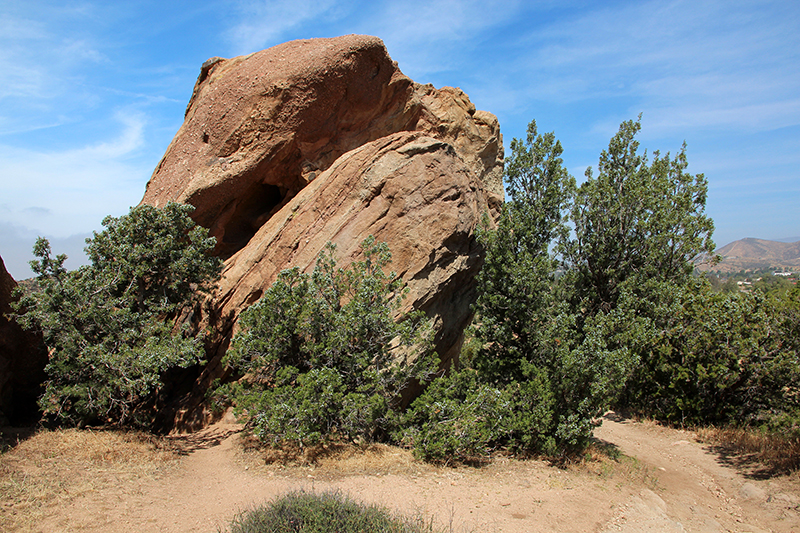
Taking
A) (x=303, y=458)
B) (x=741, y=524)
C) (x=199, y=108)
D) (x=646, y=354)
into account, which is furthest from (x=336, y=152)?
(x=741, y=524)

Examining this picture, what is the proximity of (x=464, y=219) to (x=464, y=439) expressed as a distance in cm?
489

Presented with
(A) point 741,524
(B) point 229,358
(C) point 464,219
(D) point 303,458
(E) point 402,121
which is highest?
(E) point 402,121

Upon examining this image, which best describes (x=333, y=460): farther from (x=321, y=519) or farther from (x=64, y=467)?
(x=64, y=467)

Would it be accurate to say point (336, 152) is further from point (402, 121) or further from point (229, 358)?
point (229, 358)

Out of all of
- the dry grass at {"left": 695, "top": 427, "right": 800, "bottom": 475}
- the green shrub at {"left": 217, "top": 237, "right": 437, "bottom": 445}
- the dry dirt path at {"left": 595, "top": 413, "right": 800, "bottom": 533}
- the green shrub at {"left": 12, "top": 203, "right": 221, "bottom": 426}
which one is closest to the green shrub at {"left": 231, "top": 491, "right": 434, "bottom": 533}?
the green shrub at {"left": 217, "top": 237, "right": 437, "bottom": 445}

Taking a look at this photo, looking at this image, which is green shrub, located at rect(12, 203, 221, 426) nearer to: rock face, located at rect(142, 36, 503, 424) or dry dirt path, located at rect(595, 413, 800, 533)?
rock face, located at rect(142, 36, 503, 424)

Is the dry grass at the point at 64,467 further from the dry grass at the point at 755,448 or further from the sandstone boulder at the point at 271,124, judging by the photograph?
the dry grass at the point at 755,448

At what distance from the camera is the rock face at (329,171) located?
10336 mm

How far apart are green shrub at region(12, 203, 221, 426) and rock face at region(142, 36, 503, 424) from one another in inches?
51.6

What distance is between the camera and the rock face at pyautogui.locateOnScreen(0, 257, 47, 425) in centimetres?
919

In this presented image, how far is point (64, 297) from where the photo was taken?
8648 millimetres

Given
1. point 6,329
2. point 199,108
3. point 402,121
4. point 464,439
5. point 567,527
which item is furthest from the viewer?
point 402,121

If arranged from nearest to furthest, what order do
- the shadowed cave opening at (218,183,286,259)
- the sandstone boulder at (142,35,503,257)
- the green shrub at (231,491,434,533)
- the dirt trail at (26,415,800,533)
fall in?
the green shrub at (231,491,434,533)
the dirt trail at (26,415,800,533)
the sandstone boulder at (142,35,503,257)
the shadowed cave opening at (218,183,286,259)

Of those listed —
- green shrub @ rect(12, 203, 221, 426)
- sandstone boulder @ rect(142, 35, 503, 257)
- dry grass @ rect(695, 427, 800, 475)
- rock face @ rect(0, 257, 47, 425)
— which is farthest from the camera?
sandstone boulder @ rect(142, 35, 503, 257)
